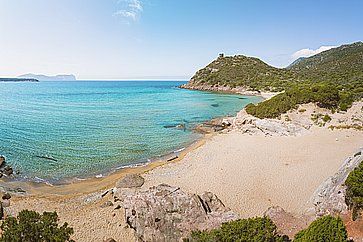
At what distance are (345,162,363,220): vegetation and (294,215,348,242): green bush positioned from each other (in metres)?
2.68

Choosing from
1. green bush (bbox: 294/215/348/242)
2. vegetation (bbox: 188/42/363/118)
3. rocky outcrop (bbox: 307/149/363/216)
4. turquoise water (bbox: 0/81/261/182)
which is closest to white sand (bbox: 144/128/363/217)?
rocky outcrop (bbox: 307/149/363/216)

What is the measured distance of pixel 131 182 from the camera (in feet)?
51.8

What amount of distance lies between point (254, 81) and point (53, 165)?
90.4 meters

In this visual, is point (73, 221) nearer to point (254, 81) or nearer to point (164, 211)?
point (164, 211)

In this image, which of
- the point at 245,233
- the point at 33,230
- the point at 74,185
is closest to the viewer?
the point at 245,233

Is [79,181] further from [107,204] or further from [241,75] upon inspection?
[241,75]

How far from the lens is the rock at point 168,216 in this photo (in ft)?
33.1

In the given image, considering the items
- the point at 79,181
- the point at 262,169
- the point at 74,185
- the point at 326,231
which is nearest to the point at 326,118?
the point at 262,169

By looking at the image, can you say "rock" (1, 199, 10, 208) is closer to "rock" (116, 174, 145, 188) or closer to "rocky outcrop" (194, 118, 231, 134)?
"rock" (116, 174, 145, 188)

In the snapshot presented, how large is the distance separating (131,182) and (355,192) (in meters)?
11.3

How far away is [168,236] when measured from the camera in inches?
392

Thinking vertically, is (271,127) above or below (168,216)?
above

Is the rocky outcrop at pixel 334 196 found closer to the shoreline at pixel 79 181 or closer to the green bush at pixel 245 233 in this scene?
the green bush at pixel 245 233

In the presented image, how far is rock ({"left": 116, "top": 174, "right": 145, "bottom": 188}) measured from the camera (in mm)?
15453
